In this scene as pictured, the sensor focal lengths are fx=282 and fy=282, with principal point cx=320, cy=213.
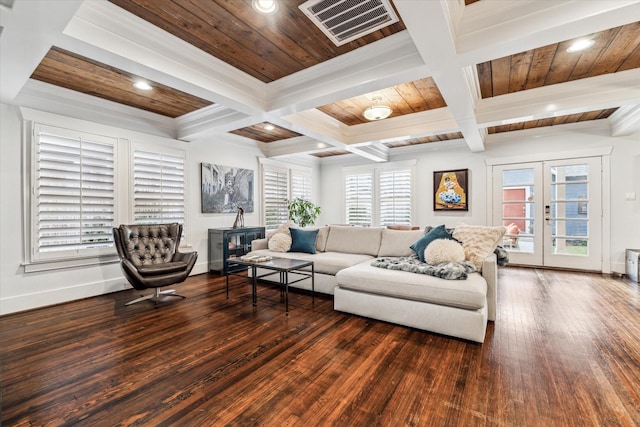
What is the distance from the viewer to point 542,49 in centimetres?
263

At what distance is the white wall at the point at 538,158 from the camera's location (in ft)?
15.3

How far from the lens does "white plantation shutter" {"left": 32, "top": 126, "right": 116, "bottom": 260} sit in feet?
11.0

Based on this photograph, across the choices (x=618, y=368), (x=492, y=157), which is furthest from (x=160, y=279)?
(x=492, y=157)

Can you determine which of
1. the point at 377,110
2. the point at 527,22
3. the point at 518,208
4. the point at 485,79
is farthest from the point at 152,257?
the point at 518,208

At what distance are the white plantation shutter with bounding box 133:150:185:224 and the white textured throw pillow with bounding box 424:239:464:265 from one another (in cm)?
393

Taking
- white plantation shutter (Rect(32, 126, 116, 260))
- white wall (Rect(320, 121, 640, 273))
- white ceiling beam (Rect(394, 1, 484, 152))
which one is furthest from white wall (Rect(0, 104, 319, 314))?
white wall (Rect(320, 121, 640, 273))

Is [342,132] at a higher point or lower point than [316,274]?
higher

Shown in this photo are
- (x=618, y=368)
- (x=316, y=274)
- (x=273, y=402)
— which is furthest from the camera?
(x=316, y=274)

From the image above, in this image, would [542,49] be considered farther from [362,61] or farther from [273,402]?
[273,402]

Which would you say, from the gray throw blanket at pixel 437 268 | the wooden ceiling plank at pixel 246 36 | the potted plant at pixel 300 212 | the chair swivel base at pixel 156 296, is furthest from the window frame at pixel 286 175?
the gray throw blanket at pixel 437 268

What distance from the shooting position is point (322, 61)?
110 inches

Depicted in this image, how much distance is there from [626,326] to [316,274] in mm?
3174

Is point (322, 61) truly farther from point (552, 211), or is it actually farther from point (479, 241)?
point (552, 211)

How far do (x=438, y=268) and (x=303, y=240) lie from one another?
6.99 feet
